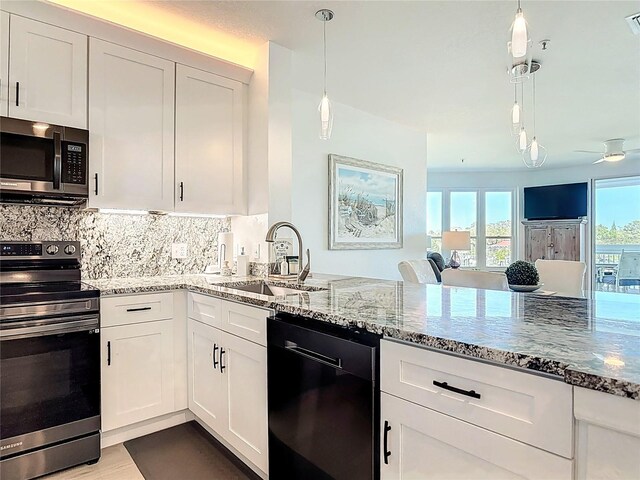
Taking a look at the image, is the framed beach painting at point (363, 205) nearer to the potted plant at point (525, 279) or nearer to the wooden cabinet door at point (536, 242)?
the potted plant at point (525, 279)

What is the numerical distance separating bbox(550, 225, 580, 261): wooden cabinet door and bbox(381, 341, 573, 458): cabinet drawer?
7.72 m

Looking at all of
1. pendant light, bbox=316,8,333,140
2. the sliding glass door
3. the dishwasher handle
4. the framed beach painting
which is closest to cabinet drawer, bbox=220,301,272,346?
the dishwasher handle

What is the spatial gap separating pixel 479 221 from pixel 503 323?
7793 mm

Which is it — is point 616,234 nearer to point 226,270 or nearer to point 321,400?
point 226,270

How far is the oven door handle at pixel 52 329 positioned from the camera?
1827 millimetres

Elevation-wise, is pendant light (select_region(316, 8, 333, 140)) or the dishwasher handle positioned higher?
pendant light (select_region(316, 8, 333, 140))

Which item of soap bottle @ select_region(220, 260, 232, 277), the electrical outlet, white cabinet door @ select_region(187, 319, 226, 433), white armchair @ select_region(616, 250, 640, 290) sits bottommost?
white cabinet door @ select_region(187, 319, 226, 433)

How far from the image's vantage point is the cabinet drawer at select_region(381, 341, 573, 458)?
0.83 m

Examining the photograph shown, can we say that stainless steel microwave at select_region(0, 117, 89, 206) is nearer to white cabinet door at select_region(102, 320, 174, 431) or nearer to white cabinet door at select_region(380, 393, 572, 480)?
white cabinet door at select_region(102, 320, 174, 431)

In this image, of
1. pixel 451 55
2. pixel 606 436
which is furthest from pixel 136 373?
pixel 451 55

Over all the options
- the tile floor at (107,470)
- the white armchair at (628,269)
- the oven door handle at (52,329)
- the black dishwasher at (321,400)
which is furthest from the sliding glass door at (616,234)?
the oven door handle at (52,329)

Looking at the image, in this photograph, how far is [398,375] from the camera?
1.16 metres

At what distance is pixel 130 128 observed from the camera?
2.47 meters

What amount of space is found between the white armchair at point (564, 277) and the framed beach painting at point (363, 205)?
1581mm
